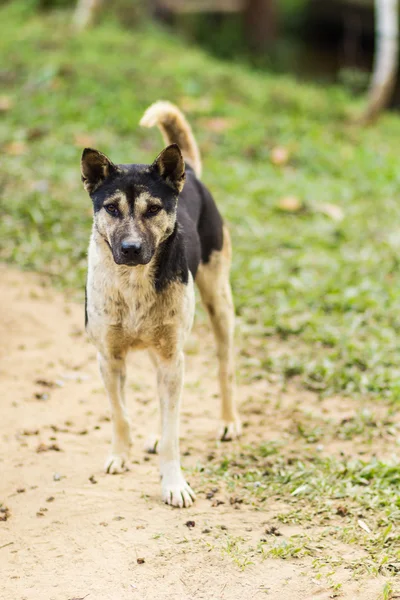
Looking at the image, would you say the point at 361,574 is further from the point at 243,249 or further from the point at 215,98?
the point at 215,98

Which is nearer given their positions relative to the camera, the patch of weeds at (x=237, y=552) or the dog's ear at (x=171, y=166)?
the patch of weeds at (x=237, y=552)

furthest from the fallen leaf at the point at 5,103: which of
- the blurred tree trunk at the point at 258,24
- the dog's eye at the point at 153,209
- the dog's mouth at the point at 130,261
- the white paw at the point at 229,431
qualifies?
the blurred tree trunk at the point at 258,24

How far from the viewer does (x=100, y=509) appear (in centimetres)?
460

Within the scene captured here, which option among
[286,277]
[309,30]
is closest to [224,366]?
[286,277]

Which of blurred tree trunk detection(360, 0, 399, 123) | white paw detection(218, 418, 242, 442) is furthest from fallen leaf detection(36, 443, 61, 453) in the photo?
blurred tree trunk detection(360, 0, 399, 123)

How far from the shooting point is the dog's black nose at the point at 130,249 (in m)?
4.20

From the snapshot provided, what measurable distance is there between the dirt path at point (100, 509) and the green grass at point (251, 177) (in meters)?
1.10

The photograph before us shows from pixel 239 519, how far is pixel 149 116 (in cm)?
249

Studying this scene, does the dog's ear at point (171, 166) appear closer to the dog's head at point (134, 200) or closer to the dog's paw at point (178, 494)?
the dog's head at point (134, 200)

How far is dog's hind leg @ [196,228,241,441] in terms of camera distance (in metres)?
5.57

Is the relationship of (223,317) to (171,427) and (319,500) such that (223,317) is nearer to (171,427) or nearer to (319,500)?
(171,427)

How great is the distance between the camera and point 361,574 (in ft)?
13.4

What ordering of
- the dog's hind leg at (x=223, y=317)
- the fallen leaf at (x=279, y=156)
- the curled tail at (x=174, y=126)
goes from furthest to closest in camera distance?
the fallen leaf at (x=279, y=156) < the dog's hind leg at (x=223, y=317) < the curled tail at (x=174, y=126)

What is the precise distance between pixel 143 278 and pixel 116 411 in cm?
91
